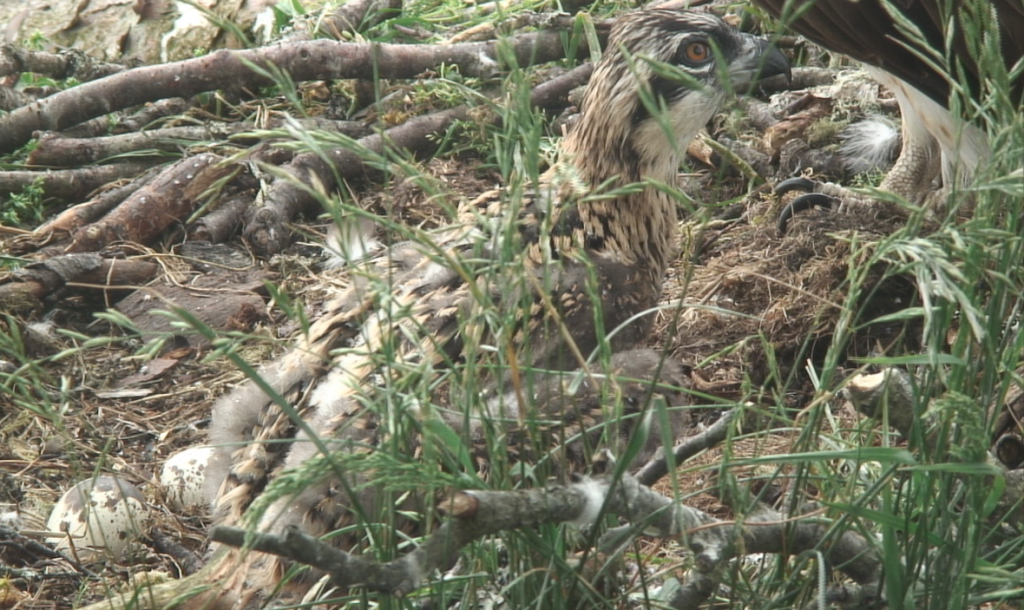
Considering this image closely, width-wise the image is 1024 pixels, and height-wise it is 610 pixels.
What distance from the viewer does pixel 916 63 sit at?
396 cm

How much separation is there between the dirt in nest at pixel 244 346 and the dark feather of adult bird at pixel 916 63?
1.15ft

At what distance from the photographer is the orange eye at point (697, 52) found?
12.1 feet

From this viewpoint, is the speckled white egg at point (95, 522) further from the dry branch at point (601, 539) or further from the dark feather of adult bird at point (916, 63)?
the dark feather of adult bird at point (916, 63)

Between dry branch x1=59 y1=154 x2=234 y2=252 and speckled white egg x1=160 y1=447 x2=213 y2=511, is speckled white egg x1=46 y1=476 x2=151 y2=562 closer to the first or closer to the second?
speckled white egg x1=160 y1=447 x2=213 y2=511

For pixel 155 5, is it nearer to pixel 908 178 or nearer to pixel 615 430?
pixel 908 178

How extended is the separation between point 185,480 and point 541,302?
1.39 meters

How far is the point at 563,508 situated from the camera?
182cm

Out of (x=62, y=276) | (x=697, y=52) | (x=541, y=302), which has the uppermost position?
(x=697, y=52)

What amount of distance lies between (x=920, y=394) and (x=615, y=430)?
1.70ft

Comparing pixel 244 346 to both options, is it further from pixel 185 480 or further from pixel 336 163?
pixel 336 163

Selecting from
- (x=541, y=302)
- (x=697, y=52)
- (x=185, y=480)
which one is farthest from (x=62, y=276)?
(x=697, y=52)

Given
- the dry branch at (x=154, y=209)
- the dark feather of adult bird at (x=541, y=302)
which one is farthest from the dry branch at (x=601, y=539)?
the dry branch at (x=154, y=209)

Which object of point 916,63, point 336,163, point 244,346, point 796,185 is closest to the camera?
point 916,63

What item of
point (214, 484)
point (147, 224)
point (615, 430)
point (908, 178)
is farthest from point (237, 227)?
point (615, 430)
